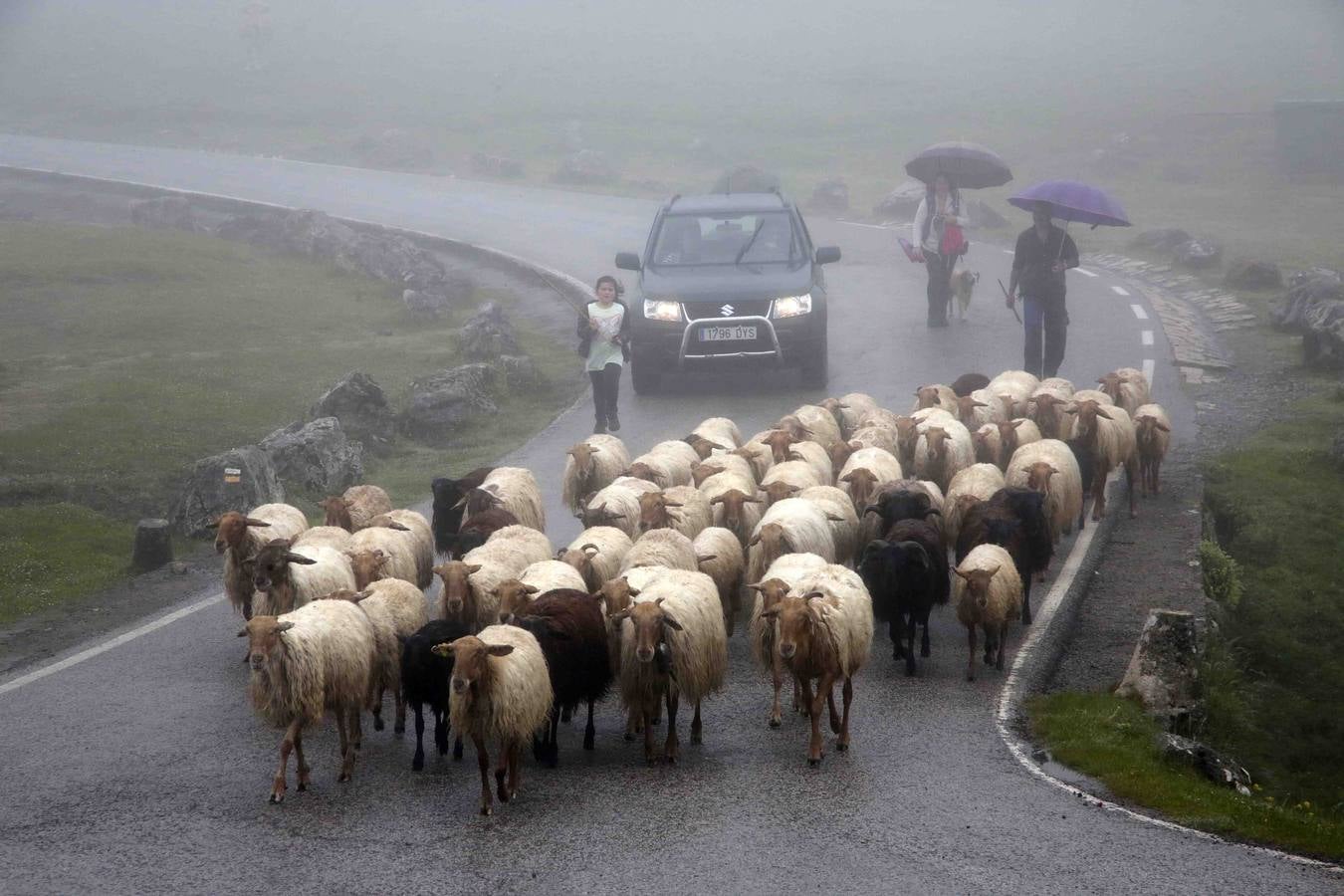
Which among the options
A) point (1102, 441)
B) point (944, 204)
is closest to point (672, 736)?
point (1102, 441)

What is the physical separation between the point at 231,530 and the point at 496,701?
3.68 meters

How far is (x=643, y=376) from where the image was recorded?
19.5 m

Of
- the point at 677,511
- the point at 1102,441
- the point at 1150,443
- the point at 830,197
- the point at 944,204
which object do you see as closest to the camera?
the point at 677,511

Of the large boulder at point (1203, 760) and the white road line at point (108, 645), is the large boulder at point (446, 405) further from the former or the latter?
the large boulder at point (1203, 760)

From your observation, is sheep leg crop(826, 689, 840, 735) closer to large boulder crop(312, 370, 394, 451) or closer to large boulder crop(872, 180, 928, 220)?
large boulder crop(312, 370, 394, 451)

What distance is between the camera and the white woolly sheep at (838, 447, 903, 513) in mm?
12836

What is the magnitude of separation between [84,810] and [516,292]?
22815 mm

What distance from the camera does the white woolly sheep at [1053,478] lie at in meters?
12.9

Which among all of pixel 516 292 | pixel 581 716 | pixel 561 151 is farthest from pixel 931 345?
pixel 561 151

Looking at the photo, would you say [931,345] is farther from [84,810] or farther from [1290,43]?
[1290,43]

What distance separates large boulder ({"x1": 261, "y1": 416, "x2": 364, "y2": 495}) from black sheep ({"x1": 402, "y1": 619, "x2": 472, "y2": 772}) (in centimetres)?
749

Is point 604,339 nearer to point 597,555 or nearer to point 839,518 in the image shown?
point 839,518

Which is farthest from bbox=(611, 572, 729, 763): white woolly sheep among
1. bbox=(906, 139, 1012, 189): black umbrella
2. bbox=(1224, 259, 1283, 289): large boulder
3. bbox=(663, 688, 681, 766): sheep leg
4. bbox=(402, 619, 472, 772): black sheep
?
bbox=(1224, 259, 1283, 289): large boulder

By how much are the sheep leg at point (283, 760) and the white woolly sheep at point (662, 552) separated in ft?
9.40
